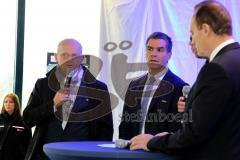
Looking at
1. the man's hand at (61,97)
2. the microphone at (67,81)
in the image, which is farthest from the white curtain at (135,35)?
the man's hand at (61,97)

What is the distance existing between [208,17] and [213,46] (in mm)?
103

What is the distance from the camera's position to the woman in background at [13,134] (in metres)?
4.41

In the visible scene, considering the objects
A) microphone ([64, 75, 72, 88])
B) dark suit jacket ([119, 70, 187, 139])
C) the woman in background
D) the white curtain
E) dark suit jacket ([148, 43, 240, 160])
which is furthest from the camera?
the woman in background

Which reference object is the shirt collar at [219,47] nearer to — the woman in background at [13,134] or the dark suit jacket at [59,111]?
the dark suit jacket at [59,111]

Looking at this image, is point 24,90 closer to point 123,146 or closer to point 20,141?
point 20,141

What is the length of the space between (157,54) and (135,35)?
2.87ft

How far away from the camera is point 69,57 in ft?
9.80

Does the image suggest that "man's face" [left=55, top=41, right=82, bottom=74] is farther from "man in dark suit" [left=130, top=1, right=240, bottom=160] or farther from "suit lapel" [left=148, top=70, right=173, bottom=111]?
"man in dark suit" [left=130, top=1, right=240, bottom=160]

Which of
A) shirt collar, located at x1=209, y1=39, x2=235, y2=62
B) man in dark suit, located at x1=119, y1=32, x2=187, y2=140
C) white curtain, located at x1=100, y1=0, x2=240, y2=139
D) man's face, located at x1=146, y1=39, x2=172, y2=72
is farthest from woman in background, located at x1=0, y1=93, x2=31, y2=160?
shirt collar, located at x1=209, y1=39, x2=235, y2=62

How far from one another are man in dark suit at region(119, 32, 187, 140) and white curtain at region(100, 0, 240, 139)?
60 cm

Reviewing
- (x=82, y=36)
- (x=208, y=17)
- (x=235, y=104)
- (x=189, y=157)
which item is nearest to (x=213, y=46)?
(x=208, y=17)

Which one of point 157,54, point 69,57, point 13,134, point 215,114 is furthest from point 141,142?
point 13,134

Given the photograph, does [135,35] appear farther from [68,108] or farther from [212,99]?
[212,99]

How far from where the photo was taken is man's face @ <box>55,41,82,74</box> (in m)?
2.98
